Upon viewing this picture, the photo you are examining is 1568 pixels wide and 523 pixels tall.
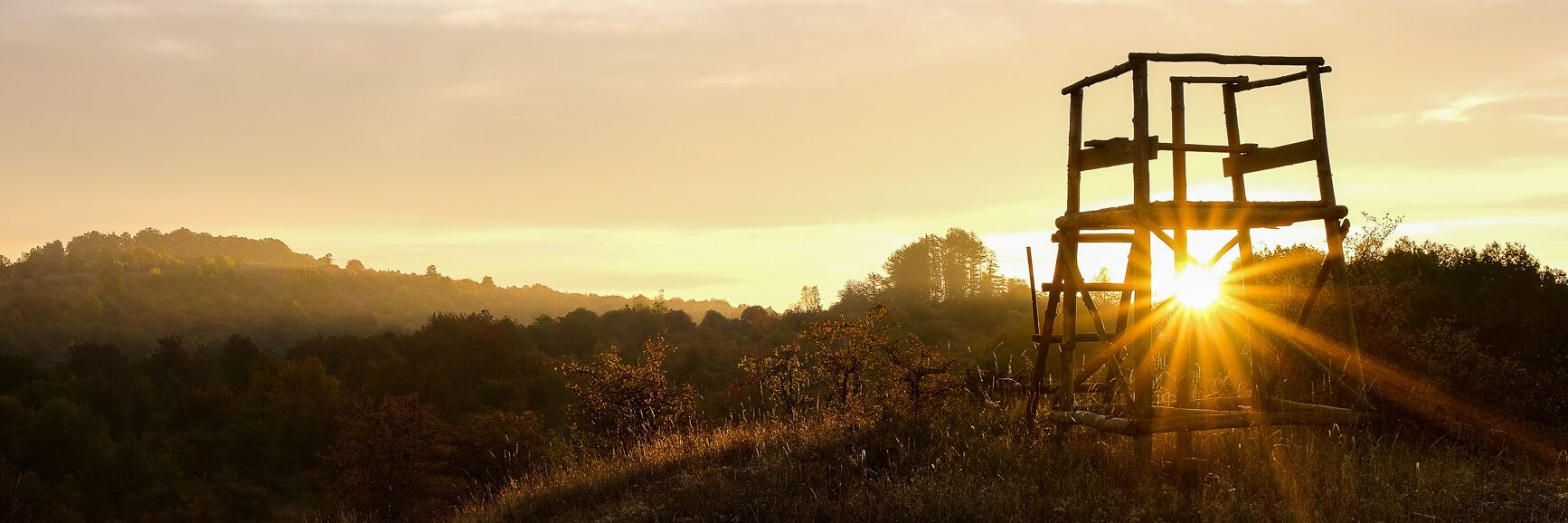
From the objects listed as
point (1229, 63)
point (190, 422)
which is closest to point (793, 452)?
point (1229, 63)

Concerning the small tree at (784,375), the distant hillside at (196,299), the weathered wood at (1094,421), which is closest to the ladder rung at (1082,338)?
the weathered wood at (1094,421)

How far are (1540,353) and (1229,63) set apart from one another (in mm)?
15604

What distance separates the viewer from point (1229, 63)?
32.4 feet

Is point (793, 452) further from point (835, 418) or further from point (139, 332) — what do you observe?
point (139, 332)

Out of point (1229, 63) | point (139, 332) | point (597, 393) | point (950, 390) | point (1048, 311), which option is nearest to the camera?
point (1229, 63)

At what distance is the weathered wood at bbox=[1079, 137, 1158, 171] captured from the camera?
9492 millimetres

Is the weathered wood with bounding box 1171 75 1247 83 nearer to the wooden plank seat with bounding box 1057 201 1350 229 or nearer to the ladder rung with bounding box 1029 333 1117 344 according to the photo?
the wooden plank seat with bounding box 1057 201 1350 229

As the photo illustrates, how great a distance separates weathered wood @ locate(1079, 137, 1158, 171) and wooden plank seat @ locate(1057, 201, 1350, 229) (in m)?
0.49

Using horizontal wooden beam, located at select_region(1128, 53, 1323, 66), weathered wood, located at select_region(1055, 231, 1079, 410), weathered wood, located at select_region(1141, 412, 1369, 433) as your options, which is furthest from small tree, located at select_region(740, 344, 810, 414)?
horizontal wooden beam, located at select_region(1128, 53, 1323, 66)

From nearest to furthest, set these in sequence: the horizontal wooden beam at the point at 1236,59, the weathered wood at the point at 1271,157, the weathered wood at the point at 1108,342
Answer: the horizontal wooden beam at the point at 1236,59 < the weathered wood at the point at 1108,342 < the weathered wood at the point at 1271,157

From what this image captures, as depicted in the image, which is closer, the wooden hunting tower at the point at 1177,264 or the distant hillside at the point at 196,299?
the wooden hunting tower at the point at 1177,264

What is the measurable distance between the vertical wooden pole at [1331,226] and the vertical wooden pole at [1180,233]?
1198mm

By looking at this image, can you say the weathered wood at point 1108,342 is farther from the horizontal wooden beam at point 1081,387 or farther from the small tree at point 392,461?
the small tree at point 392,461

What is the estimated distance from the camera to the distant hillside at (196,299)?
10650cm
